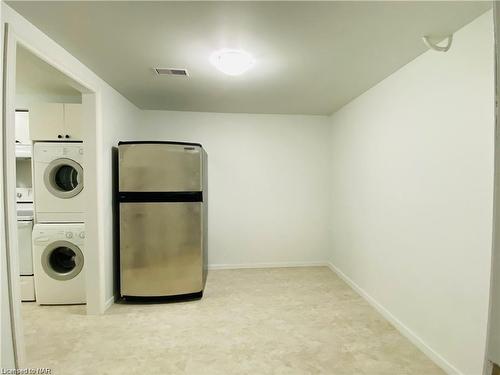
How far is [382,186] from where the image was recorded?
2674mm

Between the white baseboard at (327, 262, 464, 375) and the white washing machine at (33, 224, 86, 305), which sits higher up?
the white washing machine at (33, 224, 86, 305)

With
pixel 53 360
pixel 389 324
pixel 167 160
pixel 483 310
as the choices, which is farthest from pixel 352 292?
pixel 53 360

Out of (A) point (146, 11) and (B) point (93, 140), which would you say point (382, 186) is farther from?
(B) point (93, 140)

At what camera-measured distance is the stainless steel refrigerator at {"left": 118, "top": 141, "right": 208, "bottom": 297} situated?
2.81 metres

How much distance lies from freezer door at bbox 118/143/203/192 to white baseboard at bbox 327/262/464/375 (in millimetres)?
2371

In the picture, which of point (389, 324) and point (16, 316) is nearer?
point (16, 316)

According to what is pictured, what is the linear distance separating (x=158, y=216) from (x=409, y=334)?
8.44 ft

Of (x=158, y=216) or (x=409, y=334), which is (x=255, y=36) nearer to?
(x=158, y=216)

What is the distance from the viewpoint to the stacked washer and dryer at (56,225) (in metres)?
2.79

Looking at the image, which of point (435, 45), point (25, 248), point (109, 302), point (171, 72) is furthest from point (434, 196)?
point (25, 248)

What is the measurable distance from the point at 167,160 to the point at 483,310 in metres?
2.79

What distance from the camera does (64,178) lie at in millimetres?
2955

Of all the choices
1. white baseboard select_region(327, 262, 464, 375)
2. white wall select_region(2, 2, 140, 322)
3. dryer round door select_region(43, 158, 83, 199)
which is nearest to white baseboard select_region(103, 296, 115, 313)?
white wall select_region(2, 2, 140, 322)

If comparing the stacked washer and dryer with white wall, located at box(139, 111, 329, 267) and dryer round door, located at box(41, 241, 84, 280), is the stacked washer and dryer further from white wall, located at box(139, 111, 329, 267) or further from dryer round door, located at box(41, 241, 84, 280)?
white wall, located at box(139, 111, 329, 267)
